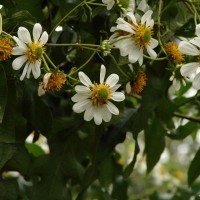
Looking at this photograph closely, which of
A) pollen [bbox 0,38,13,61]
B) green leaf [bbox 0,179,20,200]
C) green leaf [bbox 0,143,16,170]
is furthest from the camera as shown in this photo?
green leaf [bbox 0,179,20,200]

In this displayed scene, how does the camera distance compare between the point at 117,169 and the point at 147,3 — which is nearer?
the point at 147,3

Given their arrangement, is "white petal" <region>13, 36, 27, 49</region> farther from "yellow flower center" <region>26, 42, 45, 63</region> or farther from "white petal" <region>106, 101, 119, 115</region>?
"white petal" <region>106, 101, 119, 115</region>

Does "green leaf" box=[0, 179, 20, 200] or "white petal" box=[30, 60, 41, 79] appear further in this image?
"green leaf" box=[0, 179, 20, 200]

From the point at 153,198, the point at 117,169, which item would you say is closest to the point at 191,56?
the point at 117,169

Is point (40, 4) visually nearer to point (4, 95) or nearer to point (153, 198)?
point (4, 95)

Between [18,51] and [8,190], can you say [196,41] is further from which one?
Result: [8,190]

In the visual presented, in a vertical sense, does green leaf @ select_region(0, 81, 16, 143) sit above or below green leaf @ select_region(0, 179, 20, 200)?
above

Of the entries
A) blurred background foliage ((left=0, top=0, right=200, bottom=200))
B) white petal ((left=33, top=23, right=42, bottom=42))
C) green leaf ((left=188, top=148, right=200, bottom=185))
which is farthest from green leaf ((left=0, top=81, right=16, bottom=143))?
green leaf ((left=188, top=148, right=200, bottom=185))
